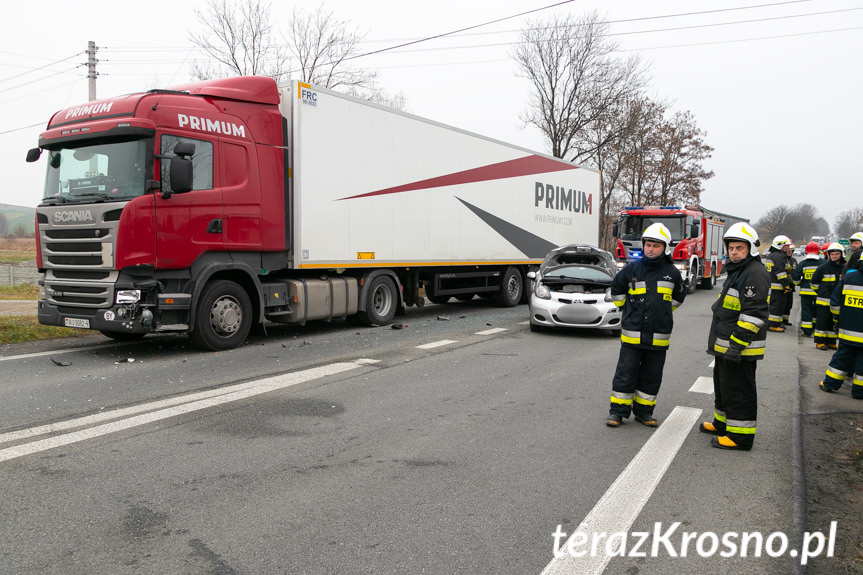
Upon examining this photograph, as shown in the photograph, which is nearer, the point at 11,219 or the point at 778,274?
the point at 778,274

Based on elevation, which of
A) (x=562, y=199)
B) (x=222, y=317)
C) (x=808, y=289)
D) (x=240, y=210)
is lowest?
(x=222, y=317)

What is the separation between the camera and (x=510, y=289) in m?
16.0

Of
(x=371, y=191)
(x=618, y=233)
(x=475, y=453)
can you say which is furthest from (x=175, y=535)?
(x=618, y=233)

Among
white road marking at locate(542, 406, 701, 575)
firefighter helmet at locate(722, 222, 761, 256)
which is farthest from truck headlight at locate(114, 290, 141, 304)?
firefighter helmet at locate(722, 222, 761, 256)

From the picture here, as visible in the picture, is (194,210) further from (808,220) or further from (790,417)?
(808,220)

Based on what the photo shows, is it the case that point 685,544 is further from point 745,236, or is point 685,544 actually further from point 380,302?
point 380,302

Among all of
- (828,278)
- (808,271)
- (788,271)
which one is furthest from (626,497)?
(788,271)

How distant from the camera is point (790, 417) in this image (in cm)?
589

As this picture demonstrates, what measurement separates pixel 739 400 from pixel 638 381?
0.89 meters

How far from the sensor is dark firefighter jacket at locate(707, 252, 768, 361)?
472cm

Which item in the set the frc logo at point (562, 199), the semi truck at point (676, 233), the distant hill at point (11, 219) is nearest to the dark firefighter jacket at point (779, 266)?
the frc logo at point (562, 199)

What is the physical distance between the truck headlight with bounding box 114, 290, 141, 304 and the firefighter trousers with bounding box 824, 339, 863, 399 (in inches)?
334

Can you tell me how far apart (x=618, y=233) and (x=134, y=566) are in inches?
850

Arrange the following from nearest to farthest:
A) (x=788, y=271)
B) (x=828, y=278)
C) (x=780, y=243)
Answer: (x=828, y=278) < (x=780, y=243) < (x=788, y=271)
